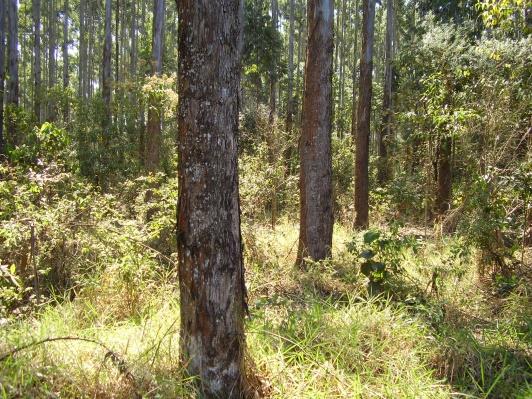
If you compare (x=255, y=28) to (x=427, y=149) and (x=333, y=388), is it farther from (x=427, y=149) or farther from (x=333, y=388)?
(x=333, y=388)

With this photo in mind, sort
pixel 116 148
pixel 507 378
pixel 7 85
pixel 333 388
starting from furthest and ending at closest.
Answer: pixel 7 85, pixel 116 148, pixel 507 378, pixel 333 388

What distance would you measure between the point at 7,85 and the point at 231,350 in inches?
500

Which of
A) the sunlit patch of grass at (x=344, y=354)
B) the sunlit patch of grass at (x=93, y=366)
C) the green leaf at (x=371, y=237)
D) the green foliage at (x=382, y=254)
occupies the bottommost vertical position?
the sunlit patch of grass at (x=344, y=354)

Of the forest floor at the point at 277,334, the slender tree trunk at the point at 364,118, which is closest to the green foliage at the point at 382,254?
the forest floor at the point at 277,334

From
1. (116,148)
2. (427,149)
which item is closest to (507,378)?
(427,149)

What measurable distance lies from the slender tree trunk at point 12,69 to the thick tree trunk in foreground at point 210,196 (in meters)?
9.52

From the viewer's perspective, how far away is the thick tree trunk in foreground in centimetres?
244

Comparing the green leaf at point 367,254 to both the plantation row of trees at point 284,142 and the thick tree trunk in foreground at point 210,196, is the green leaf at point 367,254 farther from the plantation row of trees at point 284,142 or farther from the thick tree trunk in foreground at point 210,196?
the thick tree trunk in foreground at point 210,196

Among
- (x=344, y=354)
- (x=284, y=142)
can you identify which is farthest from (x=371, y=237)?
(x=284, y=142)

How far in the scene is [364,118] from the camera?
30.9 ft

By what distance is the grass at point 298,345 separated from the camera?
8.61 ft

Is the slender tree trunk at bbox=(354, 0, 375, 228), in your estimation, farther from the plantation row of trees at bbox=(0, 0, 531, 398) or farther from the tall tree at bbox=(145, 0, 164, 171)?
the tall tree at bbox=(145, 0, 164, 171)

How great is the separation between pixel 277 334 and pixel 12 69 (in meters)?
13.4

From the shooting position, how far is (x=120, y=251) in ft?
15.4
